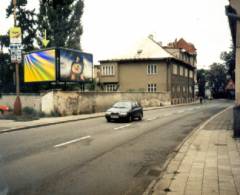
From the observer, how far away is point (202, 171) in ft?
29.6

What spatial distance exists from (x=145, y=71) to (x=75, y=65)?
27607 mm

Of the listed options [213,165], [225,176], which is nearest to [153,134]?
[213,165]

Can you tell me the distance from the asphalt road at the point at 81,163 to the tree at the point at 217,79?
4013 inches

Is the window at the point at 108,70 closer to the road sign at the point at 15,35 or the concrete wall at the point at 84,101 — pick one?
the concrete wall at the point at 84,101

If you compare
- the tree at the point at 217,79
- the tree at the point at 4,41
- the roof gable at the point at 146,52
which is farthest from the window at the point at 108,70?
the tree at the point at 217,79

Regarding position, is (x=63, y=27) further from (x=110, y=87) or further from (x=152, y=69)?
(x=152, y=69)

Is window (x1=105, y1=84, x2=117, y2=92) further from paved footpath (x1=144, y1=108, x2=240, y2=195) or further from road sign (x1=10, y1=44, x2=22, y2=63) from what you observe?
paved footpath (x1=144, y1=108, x2=240, y2=195)

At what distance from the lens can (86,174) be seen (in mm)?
9117

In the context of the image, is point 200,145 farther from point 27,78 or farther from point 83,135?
point 27,78

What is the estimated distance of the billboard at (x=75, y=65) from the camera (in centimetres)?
3372

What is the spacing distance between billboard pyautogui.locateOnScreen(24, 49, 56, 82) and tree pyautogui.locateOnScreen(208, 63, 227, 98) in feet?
288

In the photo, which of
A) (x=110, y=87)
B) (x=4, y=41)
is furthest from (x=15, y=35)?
(x=110, y=87)

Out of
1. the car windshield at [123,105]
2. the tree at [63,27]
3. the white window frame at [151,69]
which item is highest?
the tree at [63,27]

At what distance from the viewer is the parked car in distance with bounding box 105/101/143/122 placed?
83.1ft
